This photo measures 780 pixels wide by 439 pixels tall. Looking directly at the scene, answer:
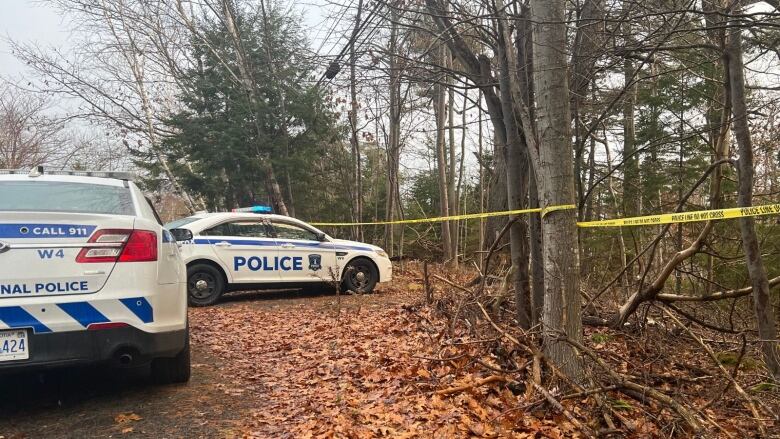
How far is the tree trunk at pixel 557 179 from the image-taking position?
11.6 ft

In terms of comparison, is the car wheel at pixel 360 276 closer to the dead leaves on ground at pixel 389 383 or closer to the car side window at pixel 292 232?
the car side window at pixel 292 232

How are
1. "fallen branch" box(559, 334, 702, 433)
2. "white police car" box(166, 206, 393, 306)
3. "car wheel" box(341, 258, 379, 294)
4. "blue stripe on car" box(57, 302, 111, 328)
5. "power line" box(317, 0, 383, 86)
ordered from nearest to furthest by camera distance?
"fallen branch" box(559, 334, 702, 433)
"blue stripe on car" box(57, 302, 111, 328)
"power line" box(317, 0, 383, 86)
"white police car" box(166, 206, 393, 306)
"car wheel" box(341, 258, 379, 294)

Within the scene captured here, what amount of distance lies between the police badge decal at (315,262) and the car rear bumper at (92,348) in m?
5.68

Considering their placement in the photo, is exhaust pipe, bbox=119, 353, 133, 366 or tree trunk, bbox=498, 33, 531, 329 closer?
exhaust pipe, bbox=119, 353, 133, 366

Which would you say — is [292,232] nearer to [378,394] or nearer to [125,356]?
[378,394]

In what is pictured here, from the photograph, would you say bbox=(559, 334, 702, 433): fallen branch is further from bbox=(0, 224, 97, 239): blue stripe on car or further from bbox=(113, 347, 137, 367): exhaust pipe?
bbox=(0, 224, 97, 239): blue stripe on car

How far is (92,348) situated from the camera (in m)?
3.34

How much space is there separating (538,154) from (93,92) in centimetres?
2072

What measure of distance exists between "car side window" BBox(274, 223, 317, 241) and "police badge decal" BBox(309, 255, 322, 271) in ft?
1.12

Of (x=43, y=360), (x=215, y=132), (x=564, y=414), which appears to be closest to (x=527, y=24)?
(x=564, y=414)

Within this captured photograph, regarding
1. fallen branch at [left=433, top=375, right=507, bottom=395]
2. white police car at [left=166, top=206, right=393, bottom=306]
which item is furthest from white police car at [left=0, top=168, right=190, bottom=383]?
white police car at [left=166, top=206, right=393, bottom=306]

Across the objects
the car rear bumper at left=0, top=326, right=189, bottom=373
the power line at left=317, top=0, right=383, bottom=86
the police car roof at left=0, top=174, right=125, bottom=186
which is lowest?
the car rear bumper at left=0, top=326, right=189, bottom=373

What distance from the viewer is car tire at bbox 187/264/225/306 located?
27.6 feet

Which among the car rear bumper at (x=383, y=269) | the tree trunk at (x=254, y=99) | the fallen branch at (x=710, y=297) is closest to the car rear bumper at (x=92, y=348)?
the fallen branch at (x=710, y=297)
